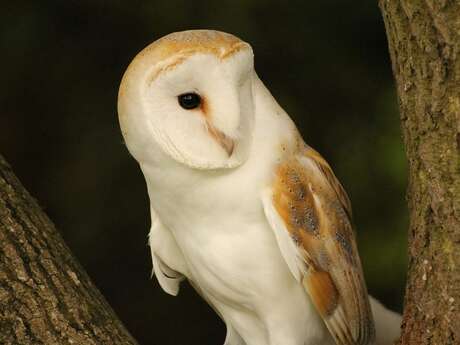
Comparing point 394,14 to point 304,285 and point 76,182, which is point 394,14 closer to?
point 304,285

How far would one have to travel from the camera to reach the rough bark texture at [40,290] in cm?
183

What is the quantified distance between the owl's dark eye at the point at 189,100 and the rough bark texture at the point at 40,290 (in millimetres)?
462

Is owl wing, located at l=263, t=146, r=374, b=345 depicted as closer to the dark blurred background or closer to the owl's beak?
the owl's beak

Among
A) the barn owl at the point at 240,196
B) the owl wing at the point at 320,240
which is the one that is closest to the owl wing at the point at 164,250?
the barn owl at the point at 240,196

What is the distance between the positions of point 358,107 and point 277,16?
1.50 feet

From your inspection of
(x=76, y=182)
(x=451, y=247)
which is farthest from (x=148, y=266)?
(x=451, y=247)

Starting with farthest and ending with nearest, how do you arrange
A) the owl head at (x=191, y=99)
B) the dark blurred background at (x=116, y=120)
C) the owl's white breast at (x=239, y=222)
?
the dark blurred background at (x=116, y=120), the owl's white breast at (x=239, y=222), the owl head at (x=191, y=99)

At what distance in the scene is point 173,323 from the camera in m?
3.70

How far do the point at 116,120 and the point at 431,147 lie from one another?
1.93 meters

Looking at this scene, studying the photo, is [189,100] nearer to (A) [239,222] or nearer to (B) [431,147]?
(A) [239,222]

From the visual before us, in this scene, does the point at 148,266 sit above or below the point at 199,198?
below

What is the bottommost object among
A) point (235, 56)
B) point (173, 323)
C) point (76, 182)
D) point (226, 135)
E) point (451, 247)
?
point (173, 323)

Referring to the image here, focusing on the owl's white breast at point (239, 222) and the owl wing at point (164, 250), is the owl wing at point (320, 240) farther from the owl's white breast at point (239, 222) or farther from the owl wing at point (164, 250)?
the owl wing at point (164, 250)

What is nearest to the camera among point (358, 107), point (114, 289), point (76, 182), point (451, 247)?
point (451, 247)
